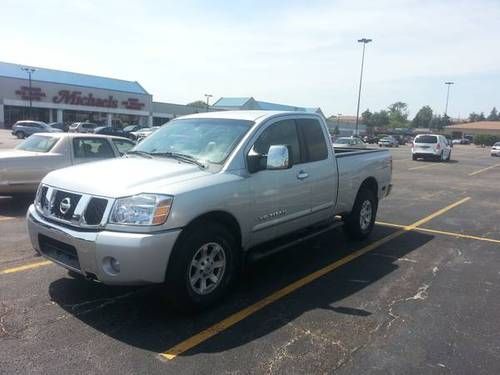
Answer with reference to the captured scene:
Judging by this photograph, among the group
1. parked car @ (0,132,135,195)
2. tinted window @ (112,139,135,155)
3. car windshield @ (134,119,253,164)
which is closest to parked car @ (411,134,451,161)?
tinted window @ (112,139,135,155)

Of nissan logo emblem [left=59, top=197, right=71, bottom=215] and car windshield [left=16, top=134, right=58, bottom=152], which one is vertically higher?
car windshield [left=16, top=134, right=58, bottom=152]

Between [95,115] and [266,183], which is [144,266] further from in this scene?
[95,115]

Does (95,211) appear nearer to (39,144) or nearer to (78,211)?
(78,211)

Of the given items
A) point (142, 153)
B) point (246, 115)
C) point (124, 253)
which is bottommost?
point (124, 253)

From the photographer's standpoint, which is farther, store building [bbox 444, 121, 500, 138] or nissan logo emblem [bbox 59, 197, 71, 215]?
store building [bbox 444, 121, 500, 138]

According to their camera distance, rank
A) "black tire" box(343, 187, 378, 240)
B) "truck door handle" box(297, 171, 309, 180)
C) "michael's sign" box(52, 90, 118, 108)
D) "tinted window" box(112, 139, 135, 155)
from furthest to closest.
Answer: "michael's sign" box(52, 90, 118, 108), "tinted window" box(112, 139, 135, 155), "black tire" box(343, 187, 378, 240), "truck door handle" box(297, 171, 309, 180)

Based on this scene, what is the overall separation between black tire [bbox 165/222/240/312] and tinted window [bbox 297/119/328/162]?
1.88 m

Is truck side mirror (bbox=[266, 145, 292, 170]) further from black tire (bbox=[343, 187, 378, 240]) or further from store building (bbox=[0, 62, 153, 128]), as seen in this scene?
store building (bbox=[0, 62, 153, 128])

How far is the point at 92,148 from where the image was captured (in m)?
10.2

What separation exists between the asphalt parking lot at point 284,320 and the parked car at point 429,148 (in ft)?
79.2

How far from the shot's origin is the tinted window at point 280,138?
534 centimetres

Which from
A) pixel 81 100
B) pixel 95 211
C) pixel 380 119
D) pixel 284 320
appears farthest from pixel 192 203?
pixel 380 119

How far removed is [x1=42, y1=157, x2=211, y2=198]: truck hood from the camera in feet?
13.7

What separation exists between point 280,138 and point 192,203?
71.3 inches
